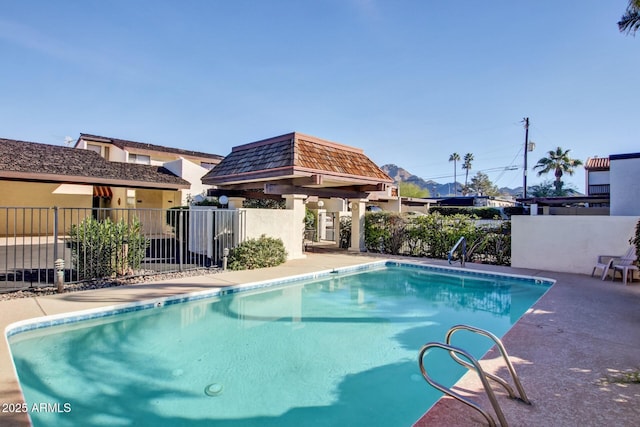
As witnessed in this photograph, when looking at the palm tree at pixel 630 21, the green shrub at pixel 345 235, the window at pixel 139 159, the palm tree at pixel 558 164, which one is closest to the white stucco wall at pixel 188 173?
the window at pixel 139 159

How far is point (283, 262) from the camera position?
17.2 metres

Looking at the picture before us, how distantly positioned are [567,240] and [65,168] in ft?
87.6

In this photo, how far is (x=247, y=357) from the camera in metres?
7.59

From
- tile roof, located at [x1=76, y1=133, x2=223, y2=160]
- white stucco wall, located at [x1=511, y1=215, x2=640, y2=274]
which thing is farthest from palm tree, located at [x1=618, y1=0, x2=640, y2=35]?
tile roof, located at [x1=76, y1=133, x2=223, y2=160]

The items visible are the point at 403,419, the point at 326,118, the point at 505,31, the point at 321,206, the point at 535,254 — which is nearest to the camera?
the point at 403,419

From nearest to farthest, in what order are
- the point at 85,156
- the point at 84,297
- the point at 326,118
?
the point at 84,297 → the point at 85,156 → the point at 326,118

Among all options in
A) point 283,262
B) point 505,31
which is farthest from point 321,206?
Result: point 505,31

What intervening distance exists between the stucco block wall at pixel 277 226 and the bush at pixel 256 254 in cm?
51

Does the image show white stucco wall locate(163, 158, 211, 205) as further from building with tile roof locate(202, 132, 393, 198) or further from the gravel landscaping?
the gravel landscaping

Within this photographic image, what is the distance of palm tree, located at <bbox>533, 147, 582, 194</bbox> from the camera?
50875 millimetres

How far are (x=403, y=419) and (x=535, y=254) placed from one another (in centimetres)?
1457

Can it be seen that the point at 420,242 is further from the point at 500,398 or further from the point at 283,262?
the point at 500,398

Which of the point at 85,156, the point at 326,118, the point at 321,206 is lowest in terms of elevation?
the point at 321,206

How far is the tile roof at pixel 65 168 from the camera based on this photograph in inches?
711
